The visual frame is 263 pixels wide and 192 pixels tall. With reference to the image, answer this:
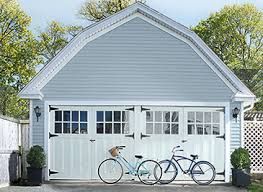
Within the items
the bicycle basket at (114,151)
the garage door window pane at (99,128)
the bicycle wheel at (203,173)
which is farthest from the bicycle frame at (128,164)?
the bicycle wheel at (203,173)

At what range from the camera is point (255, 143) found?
16.2 meters

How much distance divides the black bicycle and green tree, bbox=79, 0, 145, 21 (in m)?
18.7

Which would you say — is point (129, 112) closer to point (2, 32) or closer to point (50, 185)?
point (50, 185)

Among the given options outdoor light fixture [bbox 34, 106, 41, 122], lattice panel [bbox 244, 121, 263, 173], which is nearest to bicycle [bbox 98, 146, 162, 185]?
outdoor light fixture [bbox 34, 106, 41, 122]

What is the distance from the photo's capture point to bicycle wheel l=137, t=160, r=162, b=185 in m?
14.5

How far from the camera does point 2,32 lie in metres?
27.0

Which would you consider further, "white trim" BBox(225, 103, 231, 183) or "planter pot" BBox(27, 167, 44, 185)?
"white trim" BBox(225, 103, 231, 183)

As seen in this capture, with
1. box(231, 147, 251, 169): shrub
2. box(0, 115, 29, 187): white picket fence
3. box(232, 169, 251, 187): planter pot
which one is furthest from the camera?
box(231, 147, 251, 169): shrub

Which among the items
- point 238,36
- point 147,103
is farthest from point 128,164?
point 238,36

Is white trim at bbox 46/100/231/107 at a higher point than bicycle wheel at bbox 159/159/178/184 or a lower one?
higher

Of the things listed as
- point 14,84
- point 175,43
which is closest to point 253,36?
point 14,84

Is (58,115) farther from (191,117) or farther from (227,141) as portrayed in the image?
(227,141)

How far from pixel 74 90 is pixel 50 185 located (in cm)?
250

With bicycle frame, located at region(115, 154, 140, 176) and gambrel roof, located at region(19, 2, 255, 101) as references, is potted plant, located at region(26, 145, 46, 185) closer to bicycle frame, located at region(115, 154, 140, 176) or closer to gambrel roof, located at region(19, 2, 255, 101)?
gambrel roof, located at region(19, 2, 255, 101)
